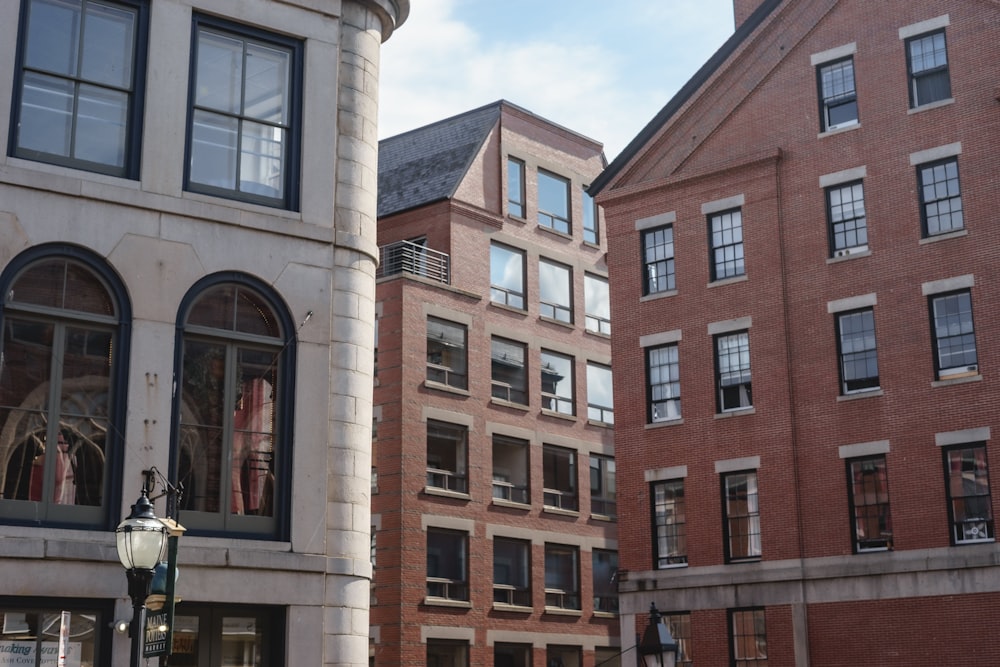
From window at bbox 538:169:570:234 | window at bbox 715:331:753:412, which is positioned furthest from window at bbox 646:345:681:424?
window at bbox 538:169:570:234

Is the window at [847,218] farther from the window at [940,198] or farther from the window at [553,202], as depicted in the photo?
the window at [553,202]

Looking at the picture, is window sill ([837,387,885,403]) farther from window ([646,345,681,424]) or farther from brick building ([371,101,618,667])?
brick building ([371,101,618,667])

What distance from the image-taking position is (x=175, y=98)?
17.4m

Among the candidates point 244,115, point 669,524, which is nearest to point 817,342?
point 669,524

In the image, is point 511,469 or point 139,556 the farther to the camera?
point 511,469

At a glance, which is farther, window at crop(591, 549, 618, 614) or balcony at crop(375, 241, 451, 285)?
window at crop(591, 549, 618, 614)

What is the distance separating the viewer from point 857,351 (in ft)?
105

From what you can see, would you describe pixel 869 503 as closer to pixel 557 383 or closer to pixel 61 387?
pixel 61 387

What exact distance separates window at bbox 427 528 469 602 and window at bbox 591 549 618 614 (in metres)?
7.13

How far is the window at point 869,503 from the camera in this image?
30.8 meters

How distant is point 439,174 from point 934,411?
25197 millimetres

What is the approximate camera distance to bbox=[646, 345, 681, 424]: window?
3509 cm

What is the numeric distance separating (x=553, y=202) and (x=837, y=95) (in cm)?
2080

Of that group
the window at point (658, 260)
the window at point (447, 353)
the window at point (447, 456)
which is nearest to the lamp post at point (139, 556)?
the window at point (658, 260)
